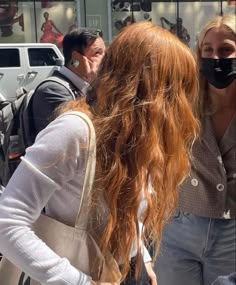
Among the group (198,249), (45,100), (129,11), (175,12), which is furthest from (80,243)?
(175,12)

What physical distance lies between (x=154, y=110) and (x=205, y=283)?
98 centimetres

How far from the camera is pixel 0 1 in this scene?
9.53 ft

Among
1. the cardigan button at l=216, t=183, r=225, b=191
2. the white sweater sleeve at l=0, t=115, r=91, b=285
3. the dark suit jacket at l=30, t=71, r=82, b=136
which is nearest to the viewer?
the white sweater sleeve at l=0, t=115, r=91, b=285

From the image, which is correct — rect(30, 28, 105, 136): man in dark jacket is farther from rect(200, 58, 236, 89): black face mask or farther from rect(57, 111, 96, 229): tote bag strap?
rect(57, 111, 96, 229): tote bag strap

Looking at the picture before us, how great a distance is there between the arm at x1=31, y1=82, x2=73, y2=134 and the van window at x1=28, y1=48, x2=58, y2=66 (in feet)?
1.29

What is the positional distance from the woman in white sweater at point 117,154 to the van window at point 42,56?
6.08ft

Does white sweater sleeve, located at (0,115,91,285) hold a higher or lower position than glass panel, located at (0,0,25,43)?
lower

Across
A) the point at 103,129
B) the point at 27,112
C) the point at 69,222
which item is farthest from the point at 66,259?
the point at 27,112

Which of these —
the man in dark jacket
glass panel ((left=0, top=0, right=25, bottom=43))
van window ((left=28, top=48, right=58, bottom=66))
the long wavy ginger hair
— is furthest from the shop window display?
the long wavy ginger hair

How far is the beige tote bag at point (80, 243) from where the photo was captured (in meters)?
1.20

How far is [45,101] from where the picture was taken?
2680 millimetres

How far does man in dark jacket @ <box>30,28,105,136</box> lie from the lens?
267 cm

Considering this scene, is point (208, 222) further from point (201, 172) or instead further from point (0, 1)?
point (0, 1)

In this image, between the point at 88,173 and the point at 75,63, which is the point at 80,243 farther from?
the point at 75,63
